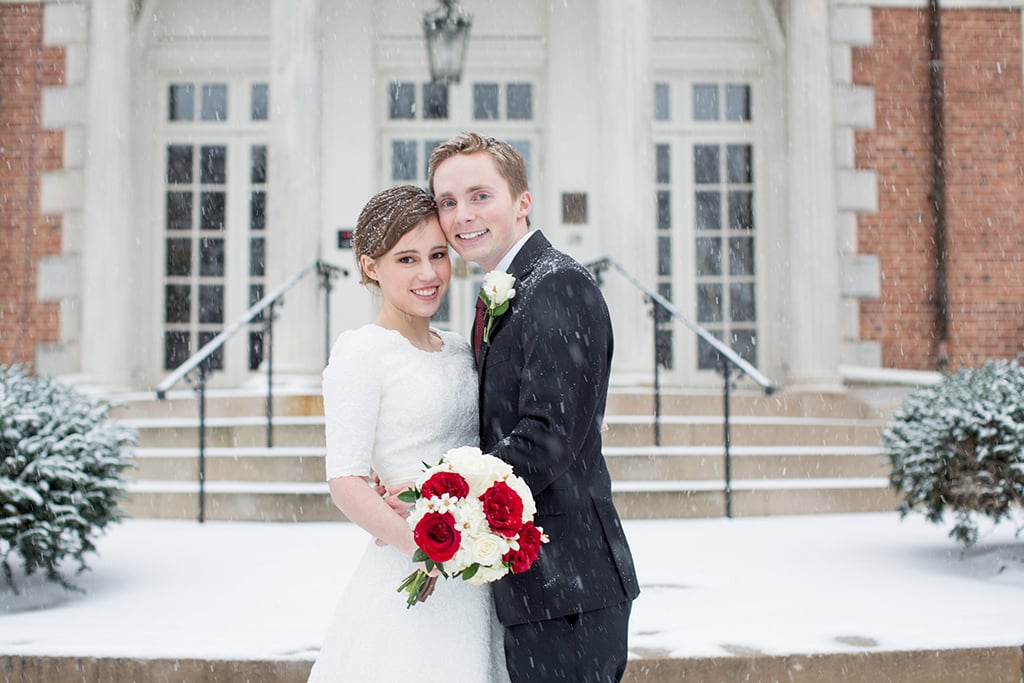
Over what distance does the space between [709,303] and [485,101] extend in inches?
127

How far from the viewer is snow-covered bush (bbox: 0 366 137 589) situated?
3865 millimetres

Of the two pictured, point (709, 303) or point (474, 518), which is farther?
point (709, 303)

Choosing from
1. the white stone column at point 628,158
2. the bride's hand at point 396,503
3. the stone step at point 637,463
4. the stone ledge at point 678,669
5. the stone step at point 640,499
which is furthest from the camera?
the white stone column at point 628,158

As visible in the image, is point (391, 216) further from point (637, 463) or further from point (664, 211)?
point (664, 211)

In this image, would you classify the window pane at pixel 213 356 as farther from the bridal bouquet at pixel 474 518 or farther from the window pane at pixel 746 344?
the bridal bouquet at pixel 474 518

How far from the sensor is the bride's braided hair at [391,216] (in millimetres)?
1952

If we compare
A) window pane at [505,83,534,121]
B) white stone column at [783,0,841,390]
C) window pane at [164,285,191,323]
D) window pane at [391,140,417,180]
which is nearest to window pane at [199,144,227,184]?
window pane at [164,285,191,323]

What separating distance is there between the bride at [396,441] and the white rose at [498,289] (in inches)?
6.2

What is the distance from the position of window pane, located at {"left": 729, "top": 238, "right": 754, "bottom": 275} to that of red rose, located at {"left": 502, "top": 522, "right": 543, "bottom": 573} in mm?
8711

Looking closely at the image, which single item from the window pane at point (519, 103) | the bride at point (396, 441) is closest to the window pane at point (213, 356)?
the window pane at point (519, 103)

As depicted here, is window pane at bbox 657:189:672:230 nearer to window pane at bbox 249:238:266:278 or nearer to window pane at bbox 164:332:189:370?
window pane at bbox 249:238:266:278

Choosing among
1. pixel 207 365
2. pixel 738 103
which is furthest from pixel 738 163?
pixel 207 365

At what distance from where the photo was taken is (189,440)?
699 centimetres

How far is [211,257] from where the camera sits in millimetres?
9883
